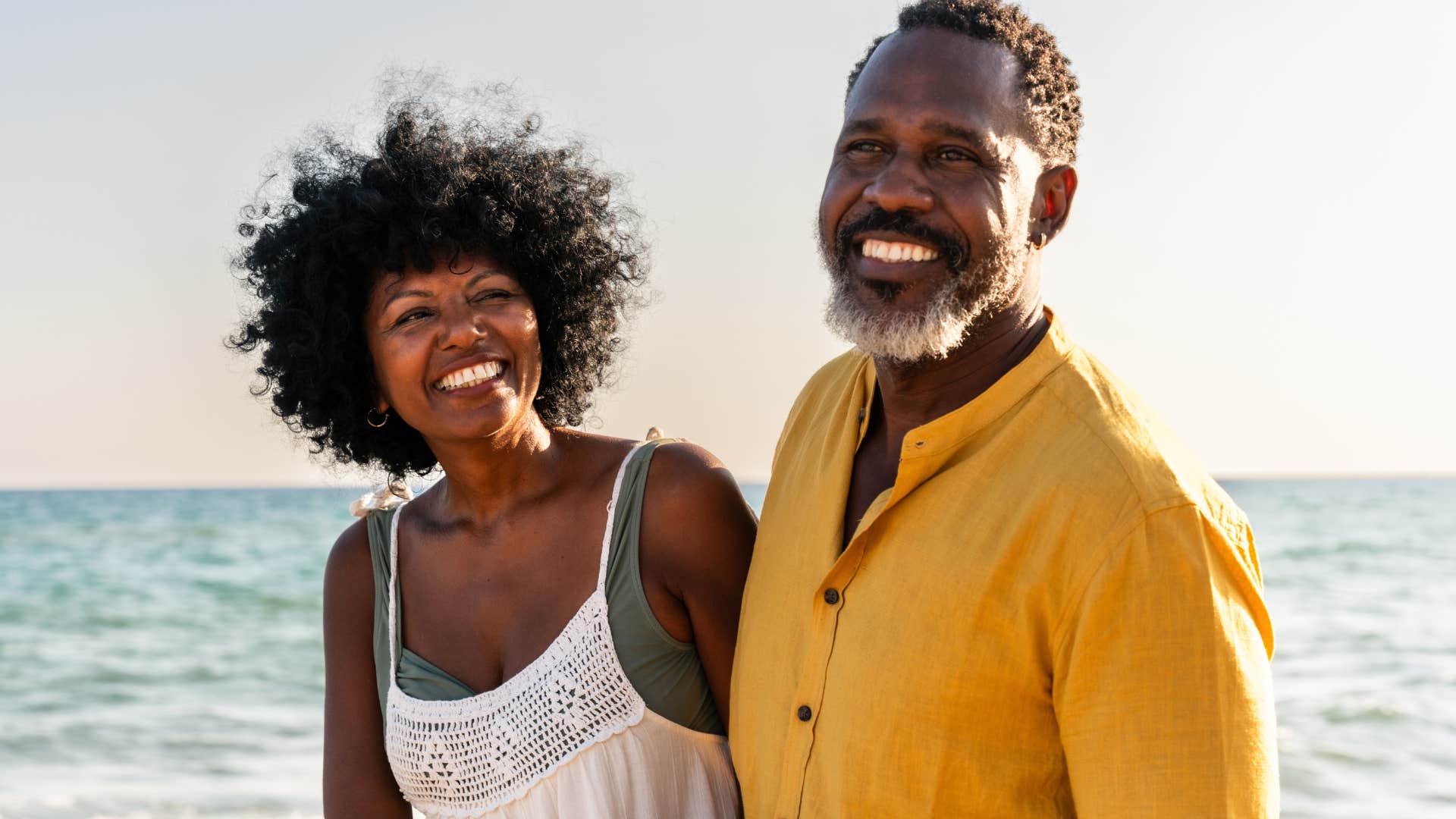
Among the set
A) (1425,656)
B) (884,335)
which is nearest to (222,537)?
(1425,656)

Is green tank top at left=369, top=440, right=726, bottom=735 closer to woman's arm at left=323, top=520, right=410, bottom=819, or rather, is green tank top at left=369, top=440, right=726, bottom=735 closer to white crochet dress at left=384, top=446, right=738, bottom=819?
white crochet dress at left=384, top=446, right=738, bottom=819

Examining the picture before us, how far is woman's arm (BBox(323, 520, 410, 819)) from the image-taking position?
352cm

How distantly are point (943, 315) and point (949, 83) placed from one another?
402 mm

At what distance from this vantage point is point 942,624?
2301mm

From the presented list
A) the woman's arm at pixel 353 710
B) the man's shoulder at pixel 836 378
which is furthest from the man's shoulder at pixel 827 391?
the woman's arm at pixel 353 710

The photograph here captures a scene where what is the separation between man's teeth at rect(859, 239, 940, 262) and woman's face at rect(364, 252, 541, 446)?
1.07m

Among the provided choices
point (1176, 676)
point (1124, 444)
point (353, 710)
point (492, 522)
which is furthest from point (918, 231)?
point (353, 710)

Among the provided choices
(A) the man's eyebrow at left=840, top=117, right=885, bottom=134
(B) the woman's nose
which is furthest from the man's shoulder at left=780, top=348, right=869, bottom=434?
(B) the woman's nose

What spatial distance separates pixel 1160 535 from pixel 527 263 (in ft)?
6.17

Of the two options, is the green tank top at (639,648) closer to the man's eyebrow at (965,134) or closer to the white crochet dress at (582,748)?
the white crochet dress at (582,748)

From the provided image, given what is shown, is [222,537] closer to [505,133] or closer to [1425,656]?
[1425,656]

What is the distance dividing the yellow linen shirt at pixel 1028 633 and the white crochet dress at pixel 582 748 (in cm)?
52

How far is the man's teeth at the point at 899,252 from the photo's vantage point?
8.02 feet

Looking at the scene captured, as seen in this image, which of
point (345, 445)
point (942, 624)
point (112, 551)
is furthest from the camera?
point (112, 551)
